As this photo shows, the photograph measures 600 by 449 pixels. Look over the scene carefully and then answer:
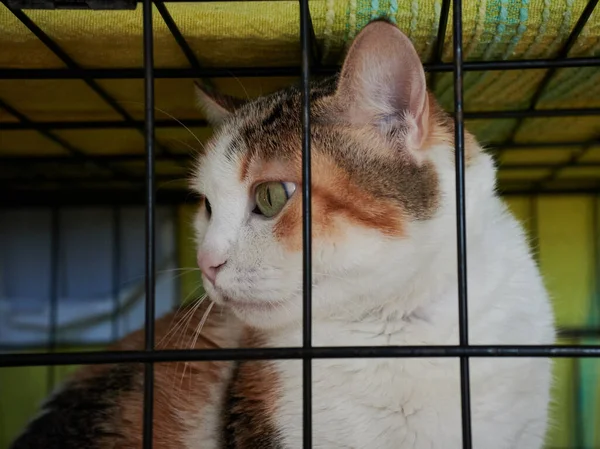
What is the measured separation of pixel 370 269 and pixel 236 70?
405 millimetres

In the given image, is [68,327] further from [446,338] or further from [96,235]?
[446,338]

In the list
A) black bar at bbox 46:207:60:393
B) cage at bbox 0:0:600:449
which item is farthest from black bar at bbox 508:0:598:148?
black bar at bbox 46:207:60:393

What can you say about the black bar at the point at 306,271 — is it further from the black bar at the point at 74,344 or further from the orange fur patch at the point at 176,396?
the black bar at the point at 74,344

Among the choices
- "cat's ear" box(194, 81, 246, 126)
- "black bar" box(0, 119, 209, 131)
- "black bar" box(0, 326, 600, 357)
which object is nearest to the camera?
"cat's ear" box(194, 81, 246, 126)

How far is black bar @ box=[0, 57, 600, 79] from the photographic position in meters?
0.84

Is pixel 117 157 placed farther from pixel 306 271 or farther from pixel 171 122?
pixel 306 271

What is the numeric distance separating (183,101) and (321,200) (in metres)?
0.48

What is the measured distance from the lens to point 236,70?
1.00 meters

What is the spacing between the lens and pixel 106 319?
1.88 metres

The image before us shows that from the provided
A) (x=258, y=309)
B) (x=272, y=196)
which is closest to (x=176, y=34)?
(x=272, y=196)

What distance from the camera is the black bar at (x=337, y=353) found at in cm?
65

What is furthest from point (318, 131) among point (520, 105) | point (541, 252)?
point (541, 252)

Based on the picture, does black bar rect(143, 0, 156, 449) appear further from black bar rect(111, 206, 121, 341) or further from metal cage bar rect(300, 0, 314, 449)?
black bar rect(111, 206, 121, 341)

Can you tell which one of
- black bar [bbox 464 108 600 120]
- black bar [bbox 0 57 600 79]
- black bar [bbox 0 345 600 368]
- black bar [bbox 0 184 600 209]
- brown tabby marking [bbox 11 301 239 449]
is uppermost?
black bar [bbox 0 57 600 79]
